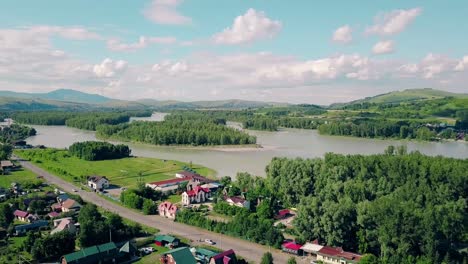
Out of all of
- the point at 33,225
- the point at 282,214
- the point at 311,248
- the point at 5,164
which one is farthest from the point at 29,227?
the point at 5,164

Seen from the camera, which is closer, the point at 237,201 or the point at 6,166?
the point at 237,201

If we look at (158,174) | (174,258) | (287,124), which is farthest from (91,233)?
(287,124)

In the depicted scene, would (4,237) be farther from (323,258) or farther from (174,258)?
(323,258)

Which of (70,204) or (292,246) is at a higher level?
(70,204)

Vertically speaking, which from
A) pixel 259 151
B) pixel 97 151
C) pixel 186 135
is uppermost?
pixel 186 135

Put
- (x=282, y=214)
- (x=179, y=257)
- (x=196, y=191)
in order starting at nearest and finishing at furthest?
(x=179, y=257)
(x=282, y=214)
(x=196, y=191)

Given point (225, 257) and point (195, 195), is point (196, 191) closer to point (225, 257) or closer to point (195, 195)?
point (195, 195)
